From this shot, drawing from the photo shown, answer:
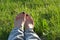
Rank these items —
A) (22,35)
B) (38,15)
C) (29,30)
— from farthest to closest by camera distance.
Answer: (38,15) → (29,30) → (22,35)

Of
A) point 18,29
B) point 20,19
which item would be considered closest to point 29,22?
point 20,19

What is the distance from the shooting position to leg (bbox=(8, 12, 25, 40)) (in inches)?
104

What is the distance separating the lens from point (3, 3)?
3.30 m

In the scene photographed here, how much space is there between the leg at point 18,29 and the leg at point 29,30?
52mm

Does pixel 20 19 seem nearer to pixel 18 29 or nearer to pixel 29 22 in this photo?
pixel 29 22

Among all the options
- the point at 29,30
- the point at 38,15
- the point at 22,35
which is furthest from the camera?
the point at 38,15

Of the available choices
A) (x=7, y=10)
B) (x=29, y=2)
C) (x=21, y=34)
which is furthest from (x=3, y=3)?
(x=21, y=34)

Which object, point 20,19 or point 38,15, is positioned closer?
point 20,19

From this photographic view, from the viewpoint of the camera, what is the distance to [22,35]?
268 cm

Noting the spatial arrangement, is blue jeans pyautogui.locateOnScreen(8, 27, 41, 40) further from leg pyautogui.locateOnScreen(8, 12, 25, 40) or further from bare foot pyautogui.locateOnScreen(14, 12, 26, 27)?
bare foot pyautogui.locateOnScreen(14, 12, 26, 27)

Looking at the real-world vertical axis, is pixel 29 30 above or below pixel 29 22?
below

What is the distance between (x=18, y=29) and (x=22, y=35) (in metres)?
0.12

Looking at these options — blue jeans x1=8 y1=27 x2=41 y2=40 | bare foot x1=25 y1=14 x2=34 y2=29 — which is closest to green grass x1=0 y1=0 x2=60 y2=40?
bare foot x1=25 y1=14 x2=34 y2=29

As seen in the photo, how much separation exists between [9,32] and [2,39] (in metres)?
0.13
